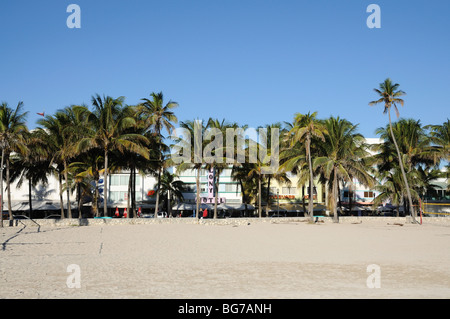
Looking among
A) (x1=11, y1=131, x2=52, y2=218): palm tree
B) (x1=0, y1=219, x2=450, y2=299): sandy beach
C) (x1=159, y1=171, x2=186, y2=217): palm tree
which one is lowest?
(x1=0, y1=219, x2=450, y2=299): sandy beach

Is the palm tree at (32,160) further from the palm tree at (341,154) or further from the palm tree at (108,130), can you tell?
the palm tree at (341,154)

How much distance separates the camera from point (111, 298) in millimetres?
7527

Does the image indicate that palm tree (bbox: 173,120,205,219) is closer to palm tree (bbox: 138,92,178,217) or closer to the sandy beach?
palm tree (bbox: 138,92,178,217)

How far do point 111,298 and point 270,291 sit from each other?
3.02 meters

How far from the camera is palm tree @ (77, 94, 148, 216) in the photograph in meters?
34.0

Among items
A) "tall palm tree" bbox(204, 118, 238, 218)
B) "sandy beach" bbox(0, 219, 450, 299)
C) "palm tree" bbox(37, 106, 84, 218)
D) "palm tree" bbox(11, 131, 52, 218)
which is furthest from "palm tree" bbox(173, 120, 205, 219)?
"sandy beach" bbox(0, 219, 450, 299)

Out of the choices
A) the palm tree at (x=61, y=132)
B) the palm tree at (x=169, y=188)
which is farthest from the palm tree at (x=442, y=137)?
the palm tree at (x=61, y=132)

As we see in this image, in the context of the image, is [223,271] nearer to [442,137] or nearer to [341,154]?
[341,154]

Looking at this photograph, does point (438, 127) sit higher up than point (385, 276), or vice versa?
point (438, 127)

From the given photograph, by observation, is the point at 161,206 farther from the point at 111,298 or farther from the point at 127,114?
the point at 111,298

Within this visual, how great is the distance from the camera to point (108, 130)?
114 ft
